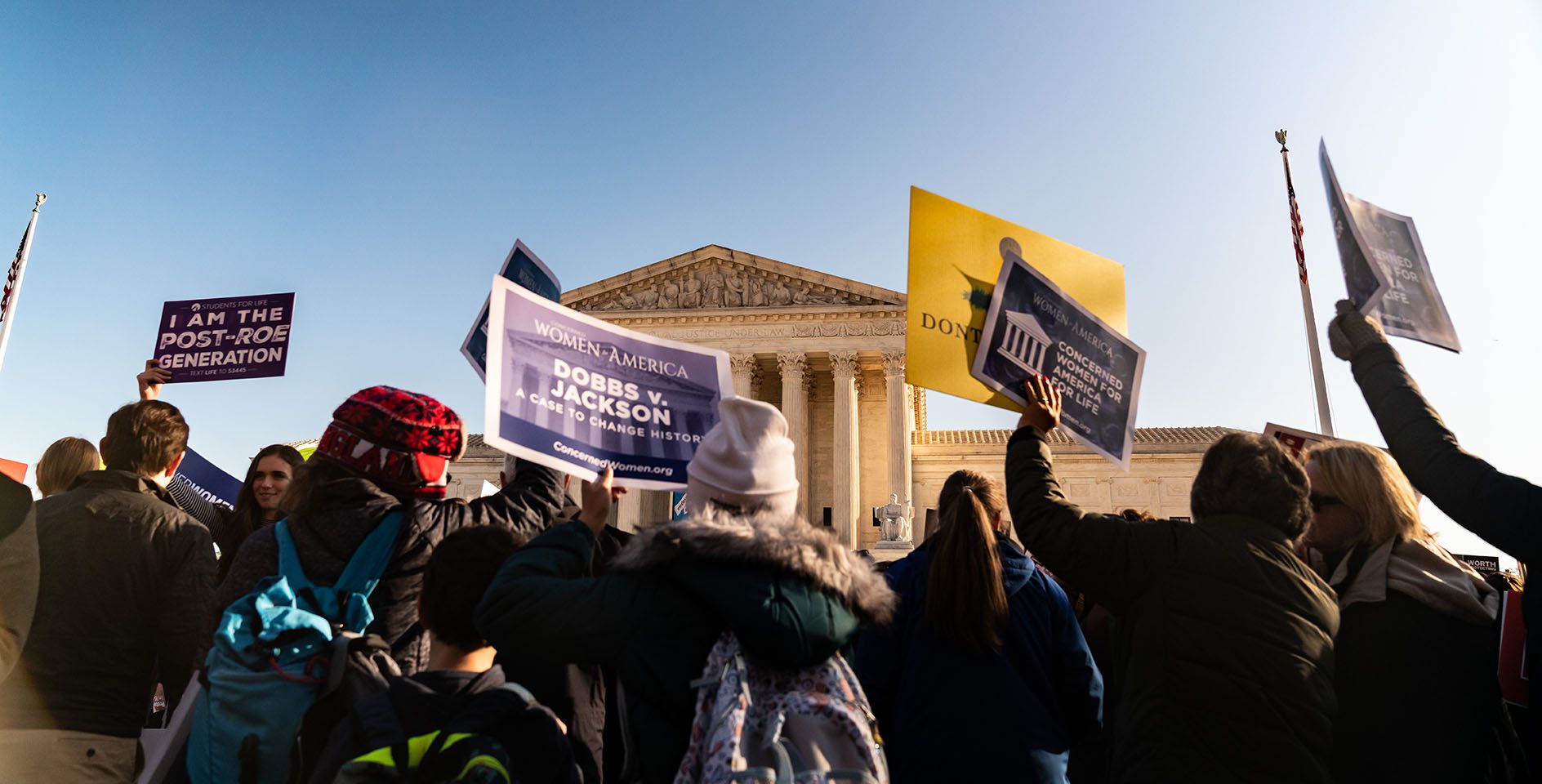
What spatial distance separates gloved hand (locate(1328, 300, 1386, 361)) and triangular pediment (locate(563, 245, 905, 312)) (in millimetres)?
32798

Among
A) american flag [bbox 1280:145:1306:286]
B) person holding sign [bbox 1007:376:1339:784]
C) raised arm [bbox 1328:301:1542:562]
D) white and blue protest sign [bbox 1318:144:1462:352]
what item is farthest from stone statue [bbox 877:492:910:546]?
person holding sign [bbox 1007:376:1339:784]

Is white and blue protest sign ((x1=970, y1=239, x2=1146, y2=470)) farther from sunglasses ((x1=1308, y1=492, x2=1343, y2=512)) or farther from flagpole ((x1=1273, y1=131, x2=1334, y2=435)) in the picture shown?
flagpole ((x1=1273, y1=131, x2=1334, y2=435))

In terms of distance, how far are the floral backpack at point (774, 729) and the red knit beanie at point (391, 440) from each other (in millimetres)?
1306

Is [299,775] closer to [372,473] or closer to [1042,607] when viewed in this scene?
[372,473]

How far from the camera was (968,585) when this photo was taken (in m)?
3.20

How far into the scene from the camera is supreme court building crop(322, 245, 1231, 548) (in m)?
35.2

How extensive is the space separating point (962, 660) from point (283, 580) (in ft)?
7.03

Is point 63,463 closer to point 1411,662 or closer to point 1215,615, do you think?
point 1215,615

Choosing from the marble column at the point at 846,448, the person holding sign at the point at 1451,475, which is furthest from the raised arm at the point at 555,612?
the marble column at the point at 846,448

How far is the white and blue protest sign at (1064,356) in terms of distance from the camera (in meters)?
4.16

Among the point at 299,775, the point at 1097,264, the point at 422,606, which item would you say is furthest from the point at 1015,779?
the point at 1097,264

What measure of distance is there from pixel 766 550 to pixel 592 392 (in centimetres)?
159

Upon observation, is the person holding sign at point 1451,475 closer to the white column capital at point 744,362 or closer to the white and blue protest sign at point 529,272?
the white and blue protest sign at point 529,272

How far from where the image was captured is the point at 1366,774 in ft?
10.1
